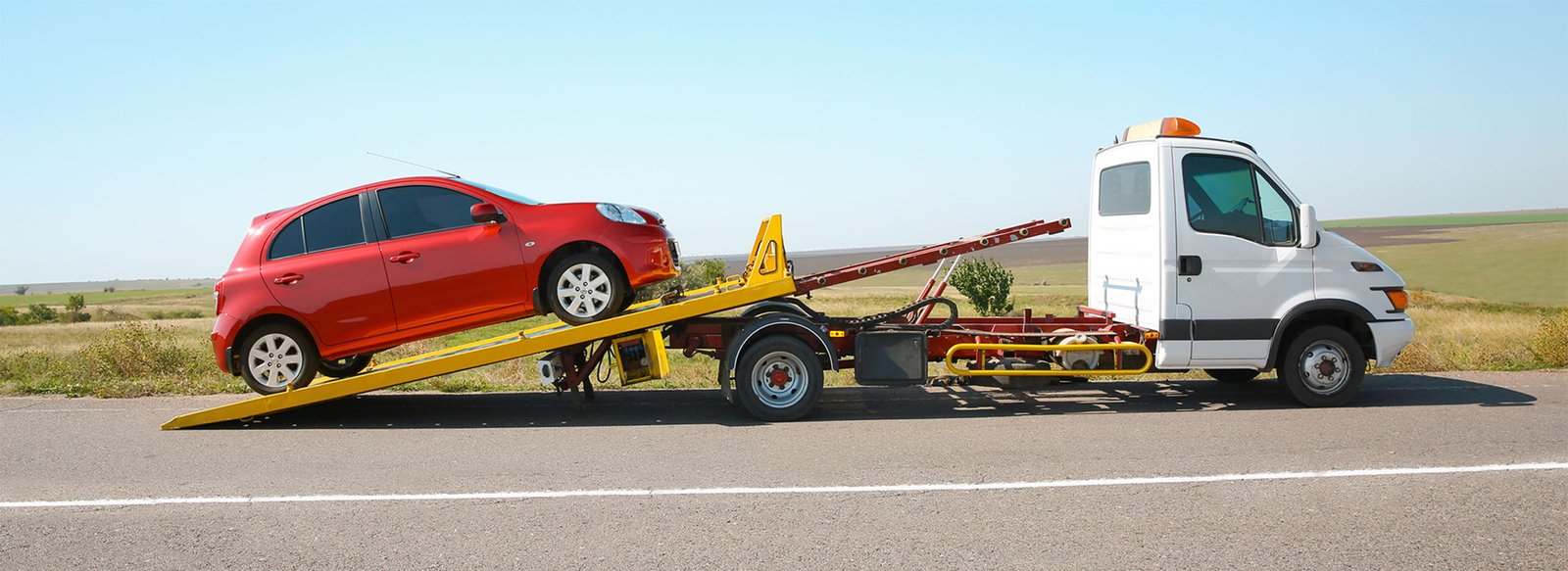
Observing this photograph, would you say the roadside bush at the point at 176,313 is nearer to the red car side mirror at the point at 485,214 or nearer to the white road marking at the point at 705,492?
the red car side mirror at the point at 485,214

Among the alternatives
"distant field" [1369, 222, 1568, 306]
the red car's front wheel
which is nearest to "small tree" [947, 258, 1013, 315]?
"distant field" [1369, 222, 1568, 306]

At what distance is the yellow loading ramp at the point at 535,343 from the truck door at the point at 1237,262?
3403mm

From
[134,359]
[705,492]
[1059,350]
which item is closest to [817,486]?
[705,492]

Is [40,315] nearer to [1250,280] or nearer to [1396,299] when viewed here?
[1250,280]

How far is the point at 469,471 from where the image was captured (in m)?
6.45

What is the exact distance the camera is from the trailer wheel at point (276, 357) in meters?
8.43

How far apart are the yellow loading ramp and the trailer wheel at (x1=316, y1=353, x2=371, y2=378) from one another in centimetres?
79

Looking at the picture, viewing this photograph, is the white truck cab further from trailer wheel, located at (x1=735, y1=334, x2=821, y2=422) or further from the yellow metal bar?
trailer wheel, located at (x1=735, y1=334, x2=821, y2=422)

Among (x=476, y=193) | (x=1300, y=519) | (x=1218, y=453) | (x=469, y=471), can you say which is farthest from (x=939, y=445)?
(x=476, y=193)

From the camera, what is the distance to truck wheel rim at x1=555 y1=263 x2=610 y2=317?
27.2 feet

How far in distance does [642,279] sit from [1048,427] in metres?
3.45

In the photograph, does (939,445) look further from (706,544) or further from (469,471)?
(469,471)

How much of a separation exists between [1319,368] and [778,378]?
4.56 meters

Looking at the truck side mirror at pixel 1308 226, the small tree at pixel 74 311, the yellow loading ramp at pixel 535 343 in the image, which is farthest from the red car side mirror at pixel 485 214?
the small tree at pixel 74 311
